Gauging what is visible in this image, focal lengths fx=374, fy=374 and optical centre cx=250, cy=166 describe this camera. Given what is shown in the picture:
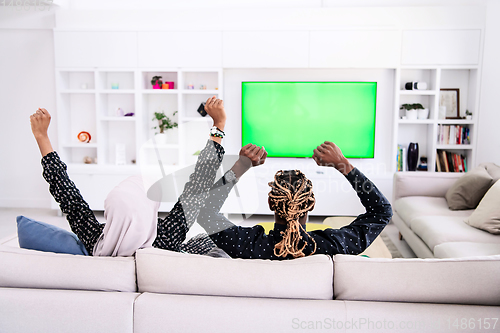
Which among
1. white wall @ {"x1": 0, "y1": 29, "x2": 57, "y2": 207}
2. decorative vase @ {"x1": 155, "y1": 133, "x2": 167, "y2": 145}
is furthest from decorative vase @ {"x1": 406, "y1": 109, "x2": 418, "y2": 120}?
white wall @ {"x1": 0, "y1": 29, "x2": 57, "y2": 207}

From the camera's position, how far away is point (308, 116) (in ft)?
13.6

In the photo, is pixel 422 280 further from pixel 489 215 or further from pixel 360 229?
pixel 489 215

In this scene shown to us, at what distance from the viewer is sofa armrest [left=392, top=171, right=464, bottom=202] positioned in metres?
3.29

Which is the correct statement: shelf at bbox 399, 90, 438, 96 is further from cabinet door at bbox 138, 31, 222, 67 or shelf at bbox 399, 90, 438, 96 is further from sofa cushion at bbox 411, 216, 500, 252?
cabinet door at bbox 138, 31, 222, 67

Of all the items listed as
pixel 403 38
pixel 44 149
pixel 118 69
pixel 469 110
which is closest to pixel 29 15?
pixel 118 69

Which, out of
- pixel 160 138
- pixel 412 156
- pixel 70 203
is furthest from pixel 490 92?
pixel 70 203

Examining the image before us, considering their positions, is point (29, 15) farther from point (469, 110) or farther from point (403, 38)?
point (469, 110)

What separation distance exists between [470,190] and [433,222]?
1.85 ft

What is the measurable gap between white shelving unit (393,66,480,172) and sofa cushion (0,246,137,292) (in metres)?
3.50

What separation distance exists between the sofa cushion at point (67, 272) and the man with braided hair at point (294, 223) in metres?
0.29

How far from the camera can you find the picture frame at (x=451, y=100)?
13.4 ft

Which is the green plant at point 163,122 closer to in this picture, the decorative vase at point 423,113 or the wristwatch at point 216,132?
the decorative vase at point 423,113

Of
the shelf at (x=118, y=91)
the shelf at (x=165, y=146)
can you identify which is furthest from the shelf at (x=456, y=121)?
the shelf at (x=118, y=91)

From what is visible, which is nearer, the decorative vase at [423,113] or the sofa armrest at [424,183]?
the sofa armrest at [424,183]
